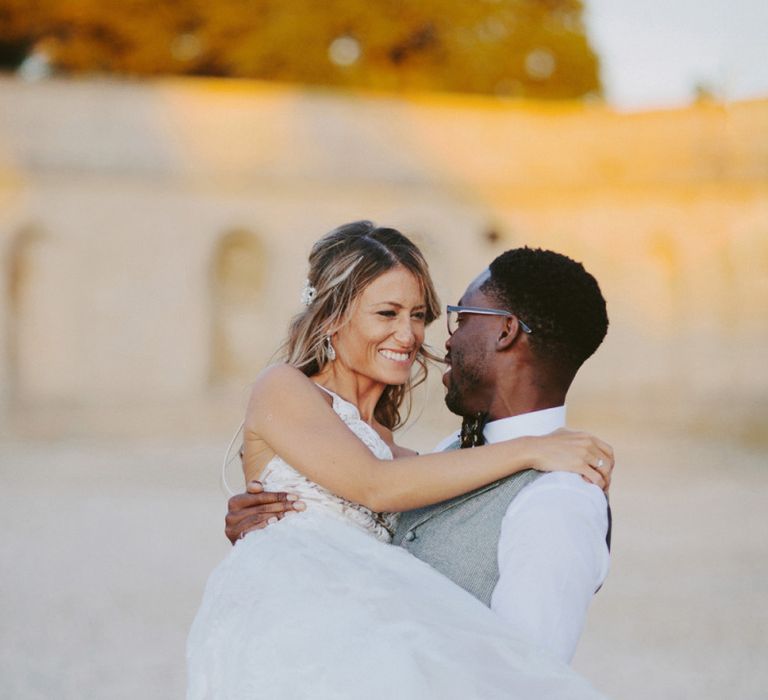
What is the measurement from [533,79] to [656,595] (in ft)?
72.0

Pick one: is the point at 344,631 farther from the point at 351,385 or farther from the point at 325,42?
the point at 325,42

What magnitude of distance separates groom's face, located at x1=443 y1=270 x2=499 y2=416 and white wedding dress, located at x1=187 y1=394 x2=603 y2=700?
0.43 m

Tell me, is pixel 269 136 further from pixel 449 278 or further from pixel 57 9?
pixel 57 9

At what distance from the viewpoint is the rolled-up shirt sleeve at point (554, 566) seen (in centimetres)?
239

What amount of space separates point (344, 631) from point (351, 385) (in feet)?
3.67

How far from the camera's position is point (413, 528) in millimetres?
2984

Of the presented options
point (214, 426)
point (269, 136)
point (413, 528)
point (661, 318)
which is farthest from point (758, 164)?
point (413, 528)

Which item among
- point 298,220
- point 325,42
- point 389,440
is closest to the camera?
point 389,440

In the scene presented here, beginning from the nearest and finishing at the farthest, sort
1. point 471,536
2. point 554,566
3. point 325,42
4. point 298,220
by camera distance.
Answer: point 554,566
point 471,536
point 298,220
point 325,42

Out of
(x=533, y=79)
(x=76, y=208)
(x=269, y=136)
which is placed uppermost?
(x=533, y=79)

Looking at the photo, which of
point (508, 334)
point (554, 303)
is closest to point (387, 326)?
point (508, 334)

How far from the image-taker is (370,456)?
9.50 ft

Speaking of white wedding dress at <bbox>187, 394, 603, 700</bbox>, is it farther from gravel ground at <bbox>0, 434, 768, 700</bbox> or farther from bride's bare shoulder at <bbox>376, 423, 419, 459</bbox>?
gravel ground at <bbox>0, 434, 768, 700</bbox>

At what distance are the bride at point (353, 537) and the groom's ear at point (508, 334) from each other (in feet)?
A: 0.96
